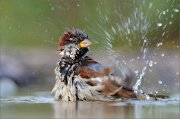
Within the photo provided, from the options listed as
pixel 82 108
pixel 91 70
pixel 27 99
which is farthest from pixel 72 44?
pixel 82 108

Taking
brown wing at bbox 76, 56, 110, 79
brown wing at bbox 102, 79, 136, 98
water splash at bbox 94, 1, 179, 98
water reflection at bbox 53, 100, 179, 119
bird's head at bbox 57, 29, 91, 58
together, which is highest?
water splash at bbox 94, 1, 179, 98

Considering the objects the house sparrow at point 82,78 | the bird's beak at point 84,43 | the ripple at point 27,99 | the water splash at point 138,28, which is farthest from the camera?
the water splash at point 138,28

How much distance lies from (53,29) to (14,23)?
67cm

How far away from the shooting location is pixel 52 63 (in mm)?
13289

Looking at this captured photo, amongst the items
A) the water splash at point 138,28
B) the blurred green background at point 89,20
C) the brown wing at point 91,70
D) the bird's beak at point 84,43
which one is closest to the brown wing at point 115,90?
the brown wing at point 91,70

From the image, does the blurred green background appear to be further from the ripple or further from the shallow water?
the shallow water

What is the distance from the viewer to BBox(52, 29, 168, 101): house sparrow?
9.15m

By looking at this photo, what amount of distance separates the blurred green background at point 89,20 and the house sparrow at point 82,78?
3283 mm

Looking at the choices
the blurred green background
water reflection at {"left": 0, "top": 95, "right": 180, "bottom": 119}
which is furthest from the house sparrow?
the blurred green background

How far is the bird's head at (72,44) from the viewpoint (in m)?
9.62

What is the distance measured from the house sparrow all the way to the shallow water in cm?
11

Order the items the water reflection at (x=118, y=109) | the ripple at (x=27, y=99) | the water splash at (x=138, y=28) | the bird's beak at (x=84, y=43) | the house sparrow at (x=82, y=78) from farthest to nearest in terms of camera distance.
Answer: the water splash at (x=138, y=28), the bird's beak at (x=84, y=43), the ripple at (x=27, y=99), the house sparrow at (x=82, y=78), the water reflection at (x=118, y=109)

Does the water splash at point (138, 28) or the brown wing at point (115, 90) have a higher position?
the water splash at point (138, 28)

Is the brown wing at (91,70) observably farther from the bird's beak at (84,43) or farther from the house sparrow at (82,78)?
the bird's beak at (84,43)
